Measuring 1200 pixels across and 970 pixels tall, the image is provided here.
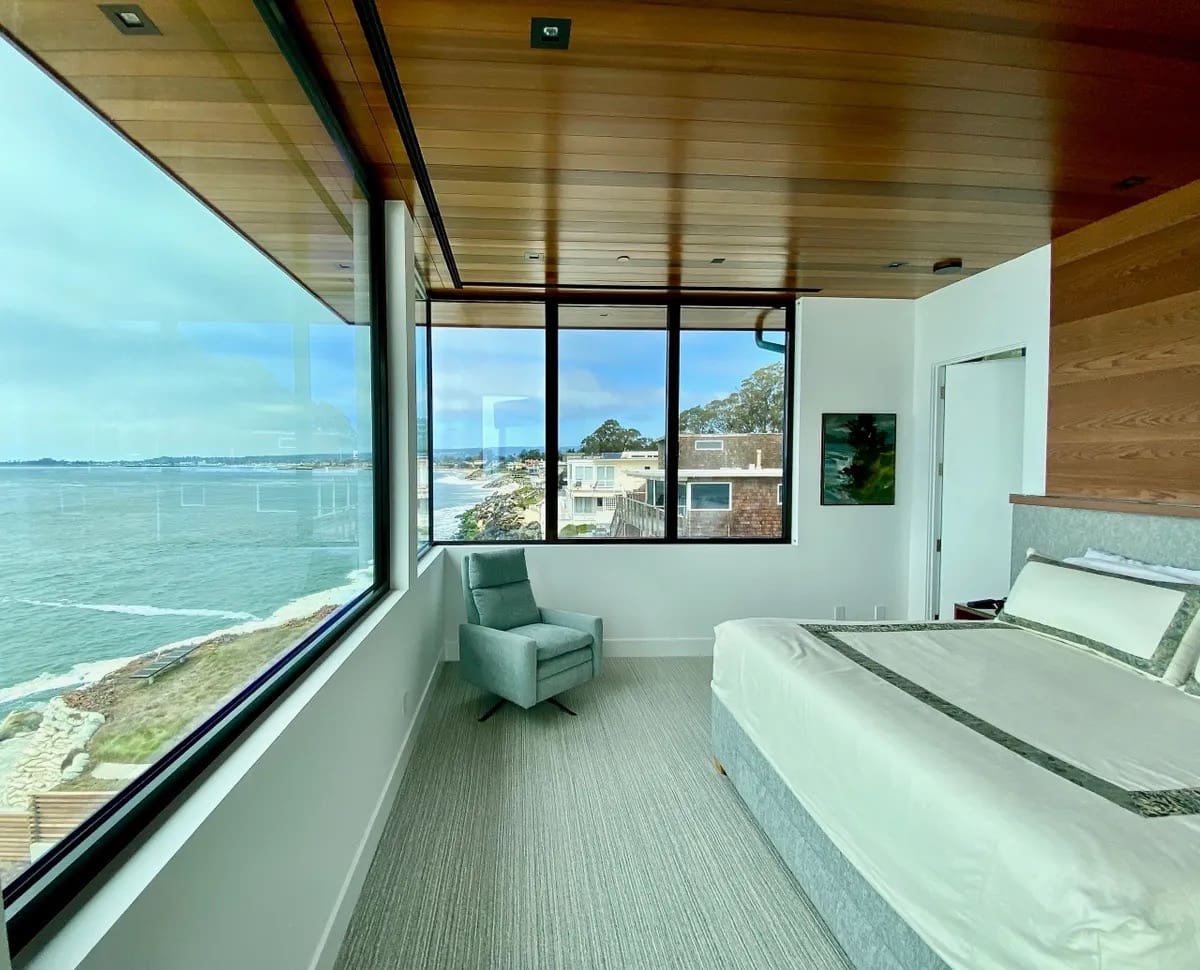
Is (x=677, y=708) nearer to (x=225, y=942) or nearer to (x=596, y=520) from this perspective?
(x=596, y=520)

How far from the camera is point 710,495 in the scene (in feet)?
15.1

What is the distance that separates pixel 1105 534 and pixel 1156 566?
334mm

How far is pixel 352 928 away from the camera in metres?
1.84

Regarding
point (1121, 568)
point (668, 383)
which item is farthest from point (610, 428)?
point (1121, 568)

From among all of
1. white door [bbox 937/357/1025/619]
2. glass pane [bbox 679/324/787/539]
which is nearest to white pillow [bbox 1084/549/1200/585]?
white door [bbox 937/357/1025/619]

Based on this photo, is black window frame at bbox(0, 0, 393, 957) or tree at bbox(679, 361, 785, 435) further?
tree at bbox(679, 361, 785, 435)

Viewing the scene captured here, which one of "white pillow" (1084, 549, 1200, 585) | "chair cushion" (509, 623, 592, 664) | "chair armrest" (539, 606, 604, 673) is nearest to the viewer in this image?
"white pillow" (1084, 549, 1200, 585)

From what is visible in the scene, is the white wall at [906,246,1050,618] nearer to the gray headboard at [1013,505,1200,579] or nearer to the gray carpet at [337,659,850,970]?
the gray headboard at [1013,505,1200,579]

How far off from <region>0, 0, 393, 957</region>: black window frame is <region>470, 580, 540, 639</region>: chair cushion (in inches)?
33.3

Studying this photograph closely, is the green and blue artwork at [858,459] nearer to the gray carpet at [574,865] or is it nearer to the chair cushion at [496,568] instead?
the gray carpet at [574,865]

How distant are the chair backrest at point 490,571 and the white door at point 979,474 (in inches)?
127

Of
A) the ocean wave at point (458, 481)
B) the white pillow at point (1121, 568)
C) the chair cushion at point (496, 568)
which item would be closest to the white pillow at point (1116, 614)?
the white pillow at point (1121, 568)

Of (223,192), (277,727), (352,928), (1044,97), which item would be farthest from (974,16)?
(352,928)

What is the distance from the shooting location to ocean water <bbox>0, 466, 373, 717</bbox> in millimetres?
780
